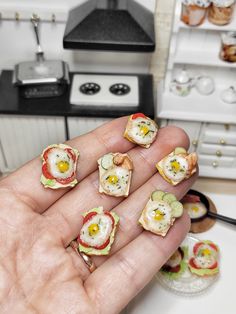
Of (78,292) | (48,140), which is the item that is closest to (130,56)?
(48,140)

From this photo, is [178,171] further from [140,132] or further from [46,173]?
[46,173]

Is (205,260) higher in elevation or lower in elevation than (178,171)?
lower

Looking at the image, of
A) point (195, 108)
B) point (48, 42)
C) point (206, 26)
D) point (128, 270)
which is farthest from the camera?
point (48, 42)

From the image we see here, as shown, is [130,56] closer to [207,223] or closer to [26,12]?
[26,12]

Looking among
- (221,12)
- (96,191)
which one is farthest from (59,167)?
(221,12)

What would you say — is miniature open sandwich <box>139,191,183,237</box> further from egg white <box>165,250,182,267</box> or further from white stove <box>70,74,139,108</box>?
white stove <box>70,74,139,108</box>

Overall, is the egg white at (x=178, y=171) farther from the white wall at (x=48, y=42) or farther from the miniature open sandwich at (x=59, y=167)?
the white wall at (x=48, y=42)
